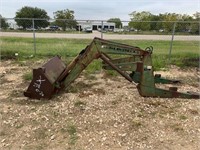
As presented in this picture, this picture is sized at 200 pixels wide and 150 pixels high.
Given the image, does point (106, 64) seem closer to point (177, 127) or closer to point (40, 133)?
point (177, 127)

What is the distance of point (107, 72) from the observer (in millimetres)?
7453

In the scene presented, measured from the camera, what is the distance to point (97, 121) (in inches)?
165

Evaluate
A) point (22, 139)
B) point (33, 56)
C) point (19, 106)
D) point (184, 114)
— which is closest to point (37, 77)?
point (19, 106)

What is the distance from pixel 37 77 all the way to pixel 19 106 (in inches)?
25.9

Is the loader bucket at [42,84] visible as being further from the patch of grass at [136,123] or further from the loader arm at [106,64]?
the patch of grass at [136,123]

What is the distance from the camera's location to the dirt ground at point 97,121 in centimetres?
358

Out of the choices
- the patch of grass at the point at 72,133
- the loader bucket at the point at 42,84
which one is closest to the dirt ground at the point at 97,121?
the patch of grass at the point at 72,133

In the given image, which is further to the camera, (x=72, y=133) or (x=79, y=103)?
(x=79, y=103)

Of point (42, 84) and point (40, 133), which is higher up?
point (42, 84)

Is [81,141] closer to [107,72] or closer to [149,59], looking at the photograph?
[149,59]

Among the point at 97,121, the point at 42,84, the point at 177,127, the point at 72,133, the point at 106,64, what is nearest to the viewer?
the point at 72,133

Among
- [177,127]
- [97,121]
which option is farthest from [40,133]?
[177,127]

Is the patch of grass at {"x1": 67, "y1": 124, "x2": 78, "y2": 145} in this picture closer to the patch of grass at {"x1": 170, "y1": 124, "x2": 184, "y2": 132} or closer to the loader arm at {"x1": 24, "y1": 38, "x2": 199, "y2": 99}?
the loader arm at {"x1": 24, "y1": 38, "x2": 199, "y2": 99}

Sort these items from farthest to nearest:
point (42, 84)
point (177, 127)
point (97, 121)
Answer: point (42, 84) → point (97, 121) → point (177, 127)
